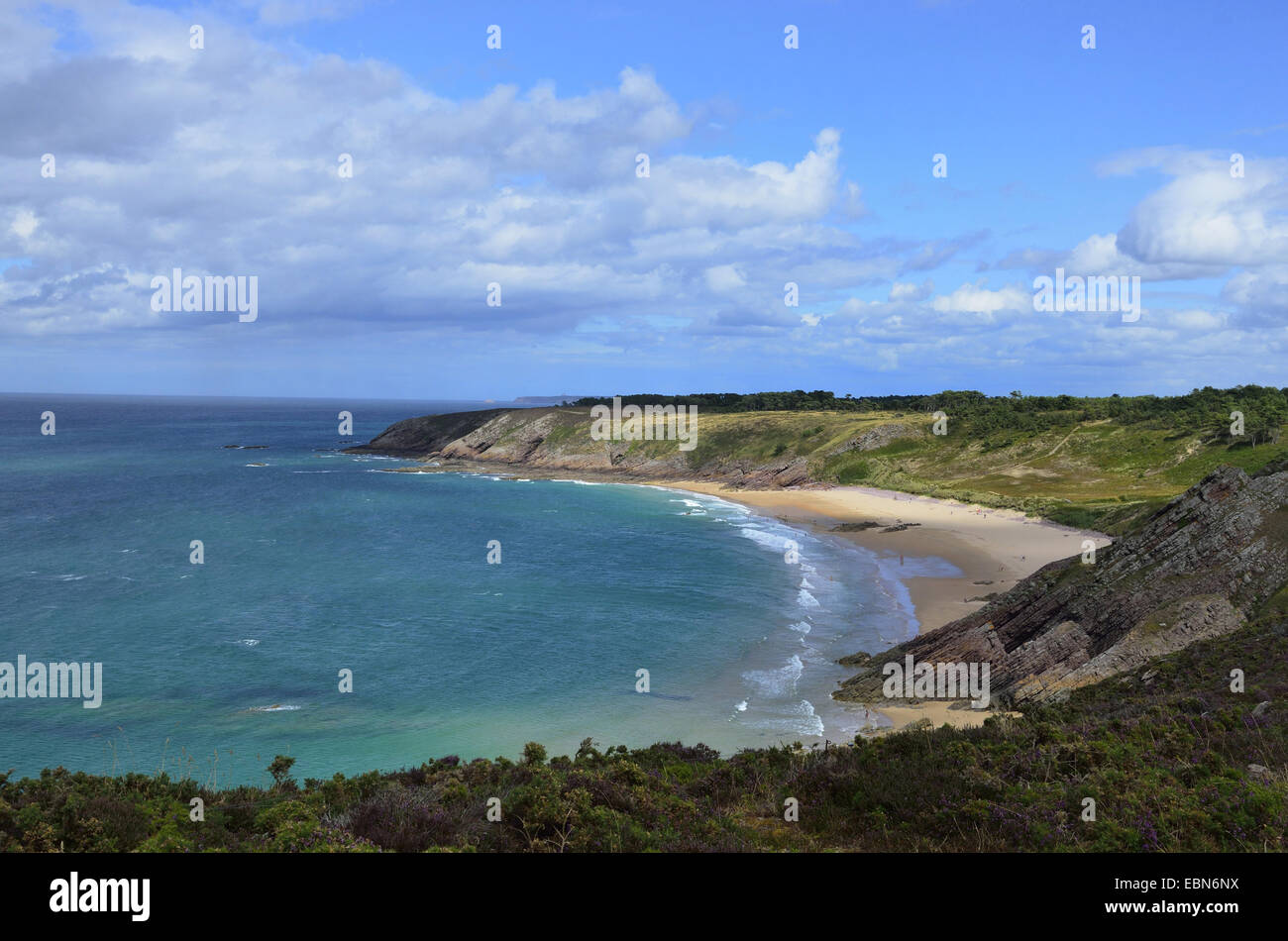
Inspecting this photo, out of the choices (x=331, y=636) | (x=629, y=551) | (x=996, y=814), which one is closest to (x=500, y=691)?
(x=331, y=636)

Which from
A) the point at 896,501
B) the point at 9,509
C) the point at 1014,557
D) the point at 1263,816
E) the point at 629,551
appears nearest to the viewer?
the point at 1263,816

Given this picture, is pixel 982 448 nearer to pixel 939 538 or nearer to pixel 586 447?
pixel 939 538

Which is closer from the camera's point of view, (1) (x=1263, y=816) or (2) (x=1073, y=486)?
(1) (x=1263, y=816)

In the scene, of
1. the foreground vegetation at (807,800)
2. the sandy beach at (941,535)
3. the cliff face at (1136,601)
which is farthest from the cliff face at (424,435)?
the foreground vegetation at (807,800)

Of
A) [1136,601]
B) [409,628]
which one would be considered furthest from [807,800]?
[409,628]

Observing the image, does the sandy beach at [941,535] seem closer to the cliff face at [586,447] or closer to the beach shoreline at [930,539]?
the beach shoreline at [930,539]

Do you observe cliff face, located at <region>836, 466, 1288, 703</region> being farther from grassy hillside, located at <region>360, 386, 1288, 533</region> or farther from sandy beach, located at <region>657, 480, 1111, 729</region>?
grassy hillside, located at <region>360, 386, 1288, 533</region>

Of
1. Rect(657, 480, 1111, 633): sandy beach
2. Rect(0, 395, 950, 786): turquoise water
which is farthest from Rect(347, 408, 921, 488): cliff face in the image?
Rect(0, 395, 950, 786): turquoise water

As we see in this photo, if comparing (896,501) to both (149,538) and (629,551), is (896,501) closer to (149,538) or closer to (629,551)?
(629,551)
